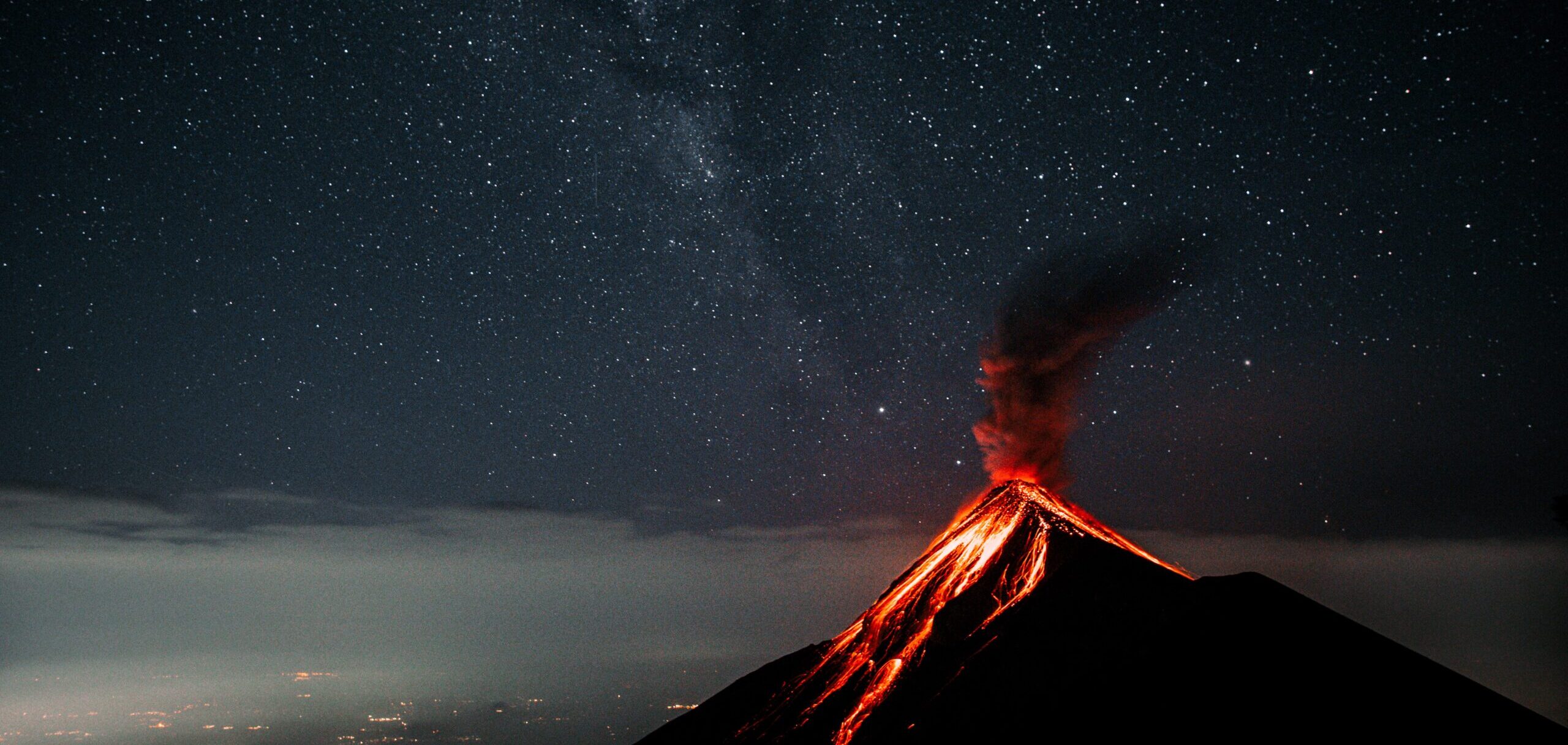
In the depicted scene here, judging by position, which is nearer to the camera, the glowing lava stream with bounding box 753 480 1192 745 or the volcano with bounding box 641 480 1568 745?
the volcano with bounding box 641 480 1568 745

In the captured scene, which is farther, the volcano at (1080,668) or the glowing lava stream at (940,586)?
the glowing lava stream at (940,586)

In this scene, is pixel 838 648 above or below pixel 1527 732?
above

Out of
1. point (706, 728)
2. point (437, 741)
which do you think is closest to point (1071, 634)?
point (706, 728)

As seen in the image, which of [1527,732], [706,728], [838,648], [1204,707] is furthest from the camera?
[838,648]

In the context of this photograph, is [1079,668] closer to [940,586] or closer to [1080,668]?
[1080,668]

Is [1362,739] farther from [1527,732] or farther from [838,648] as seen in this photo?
[838,648]

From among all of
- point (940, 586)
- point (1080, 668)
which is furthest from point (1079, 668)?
point (940, 586)
